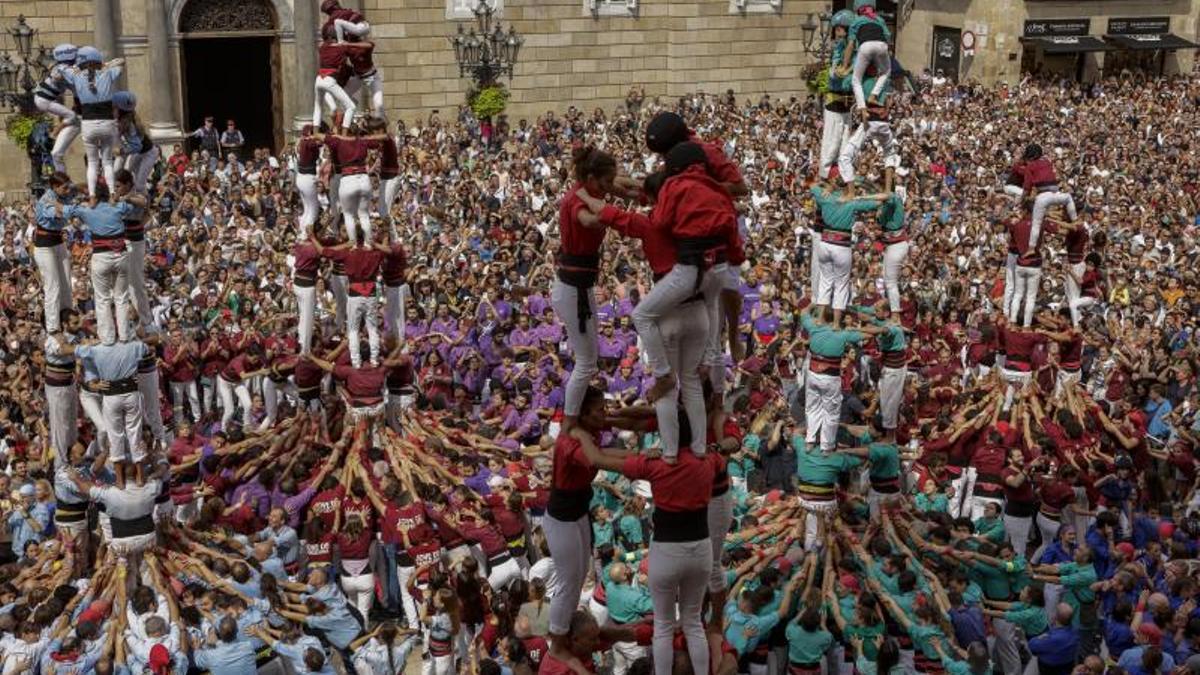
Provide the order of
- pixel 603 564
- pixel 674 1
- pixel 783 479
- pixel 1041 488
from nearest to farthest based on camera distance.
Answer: pixel 603 564 < pixel 1041 488 < pixel 783 479 < pixel 674 1

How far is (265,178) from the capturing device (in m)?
30.2

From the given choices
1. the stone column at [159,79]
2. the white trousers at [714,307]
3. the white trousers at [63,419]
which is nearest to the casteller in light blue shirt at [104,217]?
the white trousers at [63,419]

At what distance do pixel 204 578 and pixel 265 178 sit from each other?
17849mm

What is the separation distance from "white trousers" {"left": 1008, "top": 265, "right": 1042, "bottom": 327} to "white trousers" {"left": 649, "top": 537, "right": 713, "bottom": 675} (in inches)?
360

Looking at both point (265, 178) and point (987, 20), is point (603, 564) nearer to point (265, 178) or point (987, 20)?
point (265, 178)

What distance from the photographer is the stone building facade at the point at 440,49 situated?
119ft

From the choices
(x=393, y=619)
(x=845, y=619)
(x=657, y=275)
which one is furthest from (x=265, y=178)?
(x=657, y=275)

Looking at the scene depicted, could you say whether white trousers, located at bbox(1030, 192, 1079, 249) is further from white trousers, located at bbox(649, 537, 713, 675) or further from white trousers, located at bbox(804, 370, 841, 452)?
white trousers, located at bbox(649, 537, 713, 675)

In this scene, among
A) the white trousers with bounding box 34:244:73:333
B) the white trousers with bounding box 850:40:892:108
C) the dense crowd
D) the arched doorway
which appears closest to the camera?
the dense crowd

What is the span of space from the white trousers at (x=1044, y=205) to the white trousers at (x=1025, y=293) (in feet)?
1.47

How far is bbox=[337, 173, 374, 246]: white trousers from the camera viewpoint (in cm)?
1647

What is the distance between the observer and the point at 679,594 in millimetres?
9695

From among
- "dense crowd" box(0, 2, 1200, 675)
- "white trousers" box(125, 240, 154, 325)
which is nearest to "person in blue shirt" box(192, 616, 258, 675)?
"dense crowd" box(0, 2, 1200, 675)

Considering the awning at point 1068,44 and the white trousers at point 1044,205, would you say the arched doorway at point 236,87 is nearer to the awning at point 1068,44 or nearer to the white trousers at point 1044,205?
the white trousers at point 1044,205
